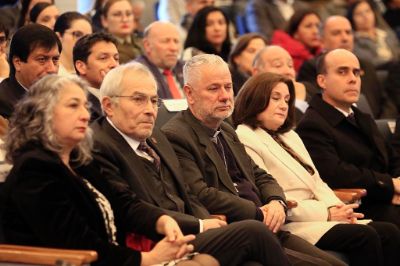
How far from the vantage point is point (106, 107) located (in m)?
3.89

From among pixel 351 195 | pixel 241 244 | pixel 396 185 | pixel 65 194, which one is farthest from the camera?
pixel 396 185

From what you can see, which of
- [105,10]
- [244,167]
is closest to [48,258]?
[244,167]

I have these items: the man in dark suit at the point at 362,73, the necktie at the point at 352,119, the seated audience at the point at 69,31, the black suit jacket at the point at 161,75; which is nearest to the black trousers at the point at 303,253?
the necktie at the point at 352,119

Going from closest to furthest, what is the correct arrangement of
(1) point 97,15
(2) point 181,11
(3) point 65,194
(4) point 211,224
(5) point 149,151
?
(3) point 65,194
(4) point 211,224
(5) point 149,151
(1) point 97,15
(2) point 181,11

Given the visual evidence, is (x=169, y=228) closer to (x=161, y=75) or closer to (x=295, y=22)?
(x=161, y=75)

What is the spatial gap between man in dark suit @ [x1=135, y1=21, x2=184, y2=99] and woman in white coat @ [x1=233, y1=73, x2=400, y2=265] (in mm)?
1128

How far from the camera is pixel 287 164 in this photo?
15.6ft

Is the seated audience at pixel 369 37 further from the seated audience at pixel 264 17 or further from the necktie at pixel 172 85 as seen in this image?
the necktie at pixel 172 85

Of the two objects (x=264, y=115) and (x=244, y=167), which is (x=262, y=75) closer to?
(x=264, y=115)

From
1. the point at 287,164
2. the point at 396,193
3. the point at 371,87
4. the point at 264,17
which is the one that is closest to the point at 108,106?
A: the point at 287,164

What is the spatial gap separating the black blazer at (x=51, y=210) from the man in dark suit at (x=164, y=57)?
96.4 inches

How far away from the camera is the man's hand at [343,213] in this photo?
15.5ft

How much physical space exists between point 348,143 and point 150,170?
5.49ft

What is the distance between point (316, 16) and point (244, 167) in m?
3.31
